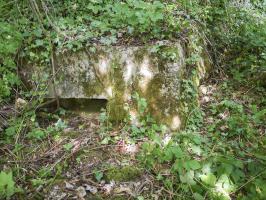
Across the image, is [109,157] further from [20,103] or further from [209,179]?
[20,103]

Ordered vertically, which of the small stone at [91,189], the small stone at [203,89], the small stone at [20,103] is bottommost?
the small stone at [91,189]

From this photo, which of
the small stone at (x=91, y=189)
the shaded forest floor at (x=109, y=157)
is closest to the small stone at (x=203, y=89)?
the shaded forest floor at (x=109, y=157)

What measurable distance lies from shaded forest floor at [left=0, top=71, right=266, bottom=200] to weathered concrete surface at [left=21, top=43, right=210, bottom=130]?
332mm

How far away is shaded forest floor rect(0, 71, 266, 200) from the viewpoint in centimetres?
326

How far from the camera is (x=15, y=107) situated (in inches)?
167

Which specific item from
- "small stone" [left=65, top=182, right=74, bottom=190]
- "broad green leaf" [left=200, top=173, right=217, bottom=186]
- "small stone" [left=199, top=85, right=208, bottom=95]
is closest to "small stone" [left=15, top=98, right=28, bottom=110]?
"small stone" [left=65, top=182, right=74, bottom=190]

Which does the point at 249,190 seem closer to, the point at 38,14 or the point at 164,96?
the point at 164,96

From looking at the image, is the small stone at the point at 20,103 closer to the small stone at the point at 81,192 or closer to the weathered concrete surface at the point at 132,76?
the weathered concrete surface at the point at 132,76

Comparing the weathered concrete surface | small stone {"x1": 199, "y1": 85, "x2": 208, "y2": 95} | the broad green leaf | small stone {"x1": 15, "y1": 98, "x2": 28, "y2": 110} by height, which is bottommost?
small stone {"x1": 199, "y1": 85, "x2": 208, "y2": 95}

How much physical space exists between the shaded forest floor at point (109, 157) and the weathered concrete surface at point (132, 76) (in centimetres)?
33

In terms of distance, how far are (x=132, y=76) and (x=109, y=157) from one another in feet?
3.50

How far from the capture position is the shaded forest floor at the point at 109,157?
10.7 feet

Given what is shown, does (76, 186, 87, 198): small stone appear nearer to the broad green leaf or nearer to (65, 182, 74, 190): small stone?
(65, 182, 74, 190): small stone

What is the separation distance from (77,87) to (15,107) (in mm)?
→ 827
